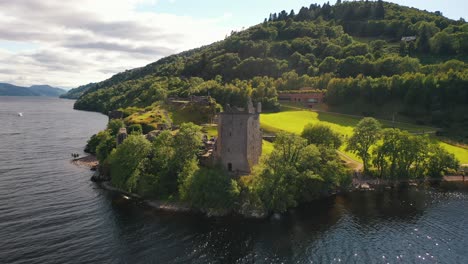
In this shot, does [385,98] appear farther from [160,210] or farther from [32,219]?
[32,219]

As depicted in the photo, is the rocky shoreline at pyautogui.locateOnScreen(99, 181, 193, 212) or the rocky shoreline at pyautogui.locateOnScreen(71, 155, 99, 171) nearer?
the rocky shoreline at pyautogui.locateOnScreen(99, 181, 193, 212)

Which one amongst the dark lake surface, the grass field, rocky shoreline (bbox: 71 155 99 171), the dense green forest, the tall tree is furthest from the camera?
the dense green forest

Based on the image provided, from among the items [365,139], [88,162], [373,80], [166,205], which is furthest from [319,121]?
[88,162]

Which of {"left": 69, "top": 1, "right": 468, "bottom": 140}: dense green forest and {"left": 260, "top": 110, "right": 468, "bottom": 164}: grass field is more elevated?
{"left": 69, "top": 1, "right": 468, "bottom": 140}: dense green forest

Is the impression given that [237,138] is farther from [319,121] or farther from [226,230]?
[319,121]

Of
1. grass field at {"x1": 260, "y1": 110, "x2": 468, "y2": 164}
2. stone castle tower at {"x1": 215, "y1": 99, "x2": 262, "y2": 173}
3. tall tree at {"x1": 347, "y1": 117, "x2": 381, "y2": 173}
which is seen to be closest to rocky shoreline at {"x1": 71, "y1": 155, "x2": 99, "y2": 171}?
stone castle tower at {"x1": 215, "y1": 99, "x2": 262, "y2": 173}

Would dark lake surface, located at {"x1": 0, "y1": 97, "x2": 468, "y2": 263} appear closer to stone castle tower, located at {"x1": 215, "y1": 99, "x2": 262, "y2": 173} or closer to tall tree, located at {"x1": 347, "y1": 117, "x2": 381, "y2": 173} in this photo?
tall tree, located at {"x1": 347, "y1": 117, "x2": 381, "y2": 173}

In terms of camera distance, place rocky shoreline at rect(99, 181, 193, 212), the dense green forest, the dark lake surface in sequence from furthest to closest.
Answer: the dense green forest
rocky shoreline at rect(99, 181, 193, 212)
the dark lake surface
